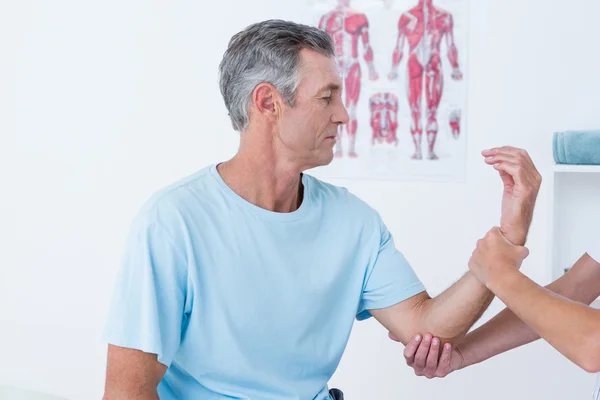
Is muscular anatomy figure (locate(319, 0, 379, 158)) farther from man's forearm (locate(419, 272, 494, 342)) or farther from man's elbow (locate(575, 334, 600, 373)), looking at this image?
man's elbow (locate(575, 334, 600, 373))

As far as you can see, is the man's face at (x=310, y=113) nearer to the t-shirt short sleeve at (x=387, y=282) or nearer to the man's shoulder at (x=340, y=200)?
the man's shoulder at (x=340, y=200)

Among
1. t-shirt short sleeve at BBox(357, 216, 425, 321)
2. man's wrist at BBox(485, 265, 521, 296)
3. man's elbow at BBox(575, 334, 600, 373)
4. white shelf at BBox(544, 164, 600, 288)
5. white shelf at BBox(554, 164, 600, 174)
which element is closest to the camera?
man's elbow at BBox(575, 334, 600, 373)

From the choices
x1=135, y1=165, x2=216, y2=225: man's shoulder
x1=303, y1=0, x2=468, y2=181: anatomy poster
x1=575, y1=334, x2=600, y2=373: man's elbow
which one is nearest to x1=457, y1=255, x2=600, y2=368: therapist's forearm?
x1=575, y1=334, x2=600, y2=373: man's elbow

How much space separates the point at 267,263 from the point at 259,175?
0.63 feet

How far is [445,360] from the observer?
1.77 m

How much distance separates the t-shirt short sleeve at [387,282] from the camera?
1780 mm

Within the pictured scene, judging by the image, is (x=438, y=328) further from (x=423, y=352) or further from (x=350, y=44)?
(x=350, y=44)

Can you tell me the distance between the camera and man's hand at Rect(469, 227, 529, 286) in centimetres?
152

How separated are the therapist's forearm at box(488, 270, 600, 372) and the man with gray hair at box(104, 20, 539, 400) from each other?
237 millimetres

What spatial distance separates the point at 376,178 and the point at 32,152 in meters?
1.52

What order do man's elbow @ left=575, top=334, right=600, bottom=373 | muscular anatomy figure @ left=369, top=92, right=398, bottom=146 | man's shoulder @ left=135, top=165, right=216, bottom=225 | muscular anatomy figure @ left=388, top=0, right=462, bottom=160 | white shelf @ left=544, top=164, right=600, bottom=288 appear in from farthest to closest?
muscular anatomy figure @ left=369, top=92, right=398, bottom=146, muscular anatomy figure @ left=388, top=0, right=462, bottom=160, white shelf @ left=544, top=164, right=600, bottom=288, man's shoulder @ left=135, top=165, right=216, bottom=225, man's elbow @ left=575, top=334, right=600, bottom=373

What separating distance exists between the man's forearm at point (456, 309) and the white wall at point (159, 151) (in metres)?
0.83

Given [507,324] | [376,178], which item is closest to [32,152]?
[376,178]

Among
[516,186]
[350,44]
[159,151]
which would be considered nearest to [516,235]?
[516,186]
